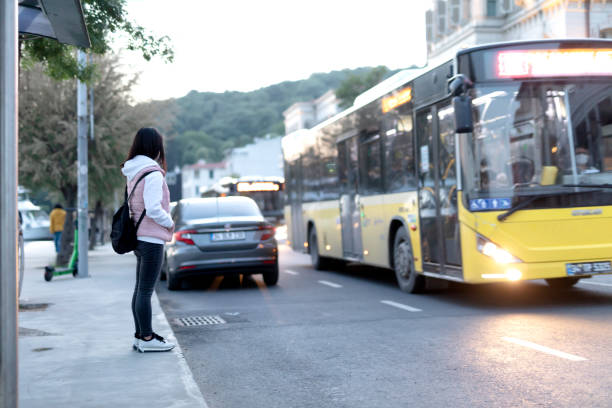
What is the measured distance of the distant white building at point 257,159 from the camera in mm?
122000

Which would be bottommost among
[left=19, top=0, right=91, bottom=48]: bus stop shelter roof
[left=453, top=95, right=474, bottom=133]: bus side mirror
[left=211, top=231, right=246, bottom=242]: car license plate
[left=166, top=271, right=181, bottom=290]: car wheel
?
[left=166, top=271, right=181, bottom=290]: car wheel

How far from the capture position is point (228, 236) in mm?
13477

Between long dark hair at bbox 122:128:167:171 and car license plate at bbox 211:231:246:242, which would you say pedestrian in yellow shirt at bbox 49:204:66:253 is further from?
long dark hair at bbox 122:128:167:171

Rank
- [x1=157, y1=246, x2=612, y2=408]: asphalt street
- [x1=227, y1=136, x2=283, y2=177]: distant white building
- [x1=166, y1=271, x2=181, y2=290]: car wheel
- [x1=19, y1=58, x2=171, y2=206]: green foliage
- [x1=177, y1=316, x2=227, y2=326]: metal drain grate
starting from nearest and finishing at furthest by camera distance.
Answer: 1. [x1=157, y1=246, x2=612, y2=408]: asphalt street
2. [x1=177, y1=316, x2=227, y2=326]: metal drain grate
3. [x1=166, y1=271, x2=181, y2=290]: car wheel
4. [x1=19, y1=58, x2=171, y2=206]: green foliage
5. [x1=227, y1=136, x2=283, y2=177]: distant white building

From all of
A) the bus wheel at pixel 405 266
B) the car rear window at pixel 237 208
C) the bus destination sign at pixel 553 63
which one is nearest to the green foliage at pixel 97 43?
the car rear window at pixel 237 208

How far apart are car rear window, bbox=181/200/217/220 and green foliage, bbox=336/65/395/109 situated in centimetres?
5389

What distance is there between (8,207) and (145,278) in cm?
352

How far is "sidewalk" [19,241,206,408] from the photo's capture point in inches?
207

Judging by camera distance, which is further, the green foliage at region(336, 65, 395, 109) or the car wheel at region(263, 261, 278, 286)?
the green foliage at region(336, 65, 395, 109)

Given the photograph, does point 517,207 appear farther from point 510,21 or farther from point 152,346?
point 510,21

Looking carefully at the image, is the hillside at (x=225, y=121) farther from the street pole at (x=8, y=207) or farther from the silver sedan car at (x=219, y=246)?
the street pole at (x=8, y=207)

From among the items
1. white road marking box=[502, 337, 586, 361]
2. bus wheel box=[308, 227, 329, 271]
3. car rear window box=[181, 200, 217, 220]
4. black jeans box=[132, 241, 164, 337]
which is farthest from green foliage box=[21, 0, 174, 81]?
white road marking box=[502, 337, 586, 361]

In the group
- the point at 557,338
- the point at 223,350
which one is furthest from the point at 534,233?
the point at 223,350

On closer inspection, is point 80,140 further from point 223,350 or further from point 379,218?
point 223,350
